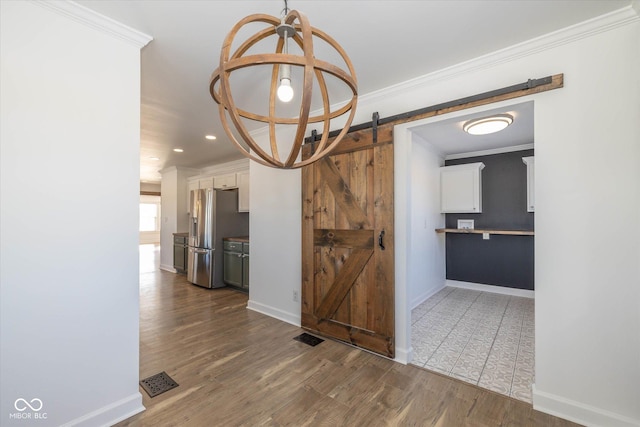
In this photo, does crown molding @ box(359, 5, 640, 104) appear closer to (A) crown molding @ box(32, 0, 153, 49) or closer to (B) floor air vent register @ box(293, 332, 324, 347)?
(A) crown molding @ box(32, 0, 153, 49)

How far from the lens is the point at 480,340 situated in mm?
2869

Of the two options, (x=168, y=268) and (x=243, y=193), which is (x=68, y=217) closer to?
(x=243, y=193)

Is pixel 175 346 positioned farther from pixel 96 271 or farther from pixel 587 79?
pixel 587 79

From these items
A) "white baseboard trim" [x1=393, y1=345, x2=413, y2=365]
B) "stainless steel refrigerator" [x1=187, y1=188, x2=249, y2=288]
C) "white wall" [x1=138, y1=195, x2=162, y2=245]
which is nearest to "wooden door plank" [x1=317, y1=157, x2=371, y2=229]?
"white baseboard trim" [x1=393, y1=345, x2=413, y2=365]

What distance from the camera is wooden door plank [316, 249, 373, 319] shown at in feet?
8.82

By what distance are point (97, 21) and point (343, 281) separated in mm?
2731

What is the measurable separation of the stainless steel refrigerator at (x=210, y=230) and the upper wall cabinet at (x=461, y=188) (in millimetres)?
4038

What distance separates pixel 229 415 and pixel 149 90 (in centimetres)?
291

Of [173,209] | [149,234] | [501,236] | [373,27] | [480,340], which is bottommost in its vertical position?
[480,340]

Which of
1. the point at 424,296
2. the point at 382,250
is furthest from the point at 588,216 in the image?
the point at 424,296

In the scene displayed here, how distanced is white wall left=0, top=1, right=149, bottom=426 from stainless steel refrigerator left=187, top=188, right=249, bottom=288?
11.1 ft

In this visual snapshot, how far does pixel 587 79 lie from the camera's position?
1.74m

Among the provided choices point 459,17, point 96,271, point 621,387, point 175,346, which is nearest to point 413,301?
point 621,387

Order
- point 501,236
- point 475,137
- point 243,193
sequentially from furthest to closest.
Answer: point 243,193
point 501,236
point 475,137
